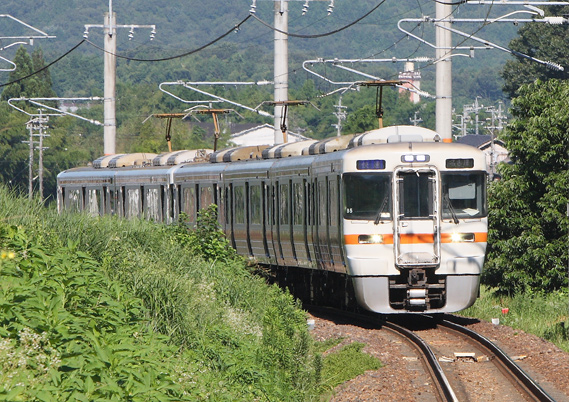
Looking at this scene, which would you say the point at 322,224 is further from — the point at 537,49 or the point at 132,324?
the point at 537,49

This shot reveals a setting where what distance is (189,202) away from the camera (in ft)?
83.6

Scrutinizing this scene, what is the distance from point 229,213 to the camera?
2364 cm

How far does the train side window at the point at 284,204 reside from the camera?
67.1ft

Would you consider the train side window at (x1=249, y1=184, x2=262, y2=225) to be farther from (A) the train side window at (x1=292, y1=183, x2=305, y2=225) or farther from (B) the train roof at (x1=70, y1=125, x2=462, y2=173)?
(A) the train side window at (x1=292, y1=183, x2=305, y2=225)

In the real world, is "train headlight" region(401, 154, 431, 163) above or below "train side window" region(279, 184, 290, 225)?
above

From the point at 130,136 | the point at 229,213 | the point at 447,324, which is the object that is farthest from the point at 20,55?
the point at 447,324

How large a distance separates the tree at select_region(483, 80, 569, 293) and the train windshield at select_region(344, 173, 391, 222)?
7.09m

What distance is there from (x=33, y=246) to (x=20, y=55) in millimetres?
108715

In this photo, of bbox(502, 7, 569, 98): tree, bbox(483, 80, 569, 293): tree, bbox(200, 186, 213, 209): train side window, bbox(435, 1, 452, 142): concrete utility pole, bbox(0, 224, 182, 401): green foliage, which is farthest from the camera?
bbox(502, 7, 569, 98): tree

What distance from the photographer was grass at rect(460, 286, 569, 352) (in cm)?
1754

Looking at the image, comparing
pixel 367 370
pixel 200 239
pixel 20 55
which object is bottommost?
pixel 367 370

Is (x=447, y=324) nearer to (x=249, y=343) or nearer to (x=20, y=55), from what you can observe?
(x=249, y=343)

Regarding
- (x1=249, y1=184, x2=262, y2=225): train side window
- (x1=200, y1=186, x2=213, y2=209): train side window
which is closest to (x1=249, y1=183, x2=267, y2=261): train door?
(x1=249, y1=184, x2=262, y2=225): train side window

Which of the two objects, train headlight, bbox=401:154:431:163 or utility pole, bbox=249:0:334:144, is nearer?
train headlight, bbox=401:154:431:163
